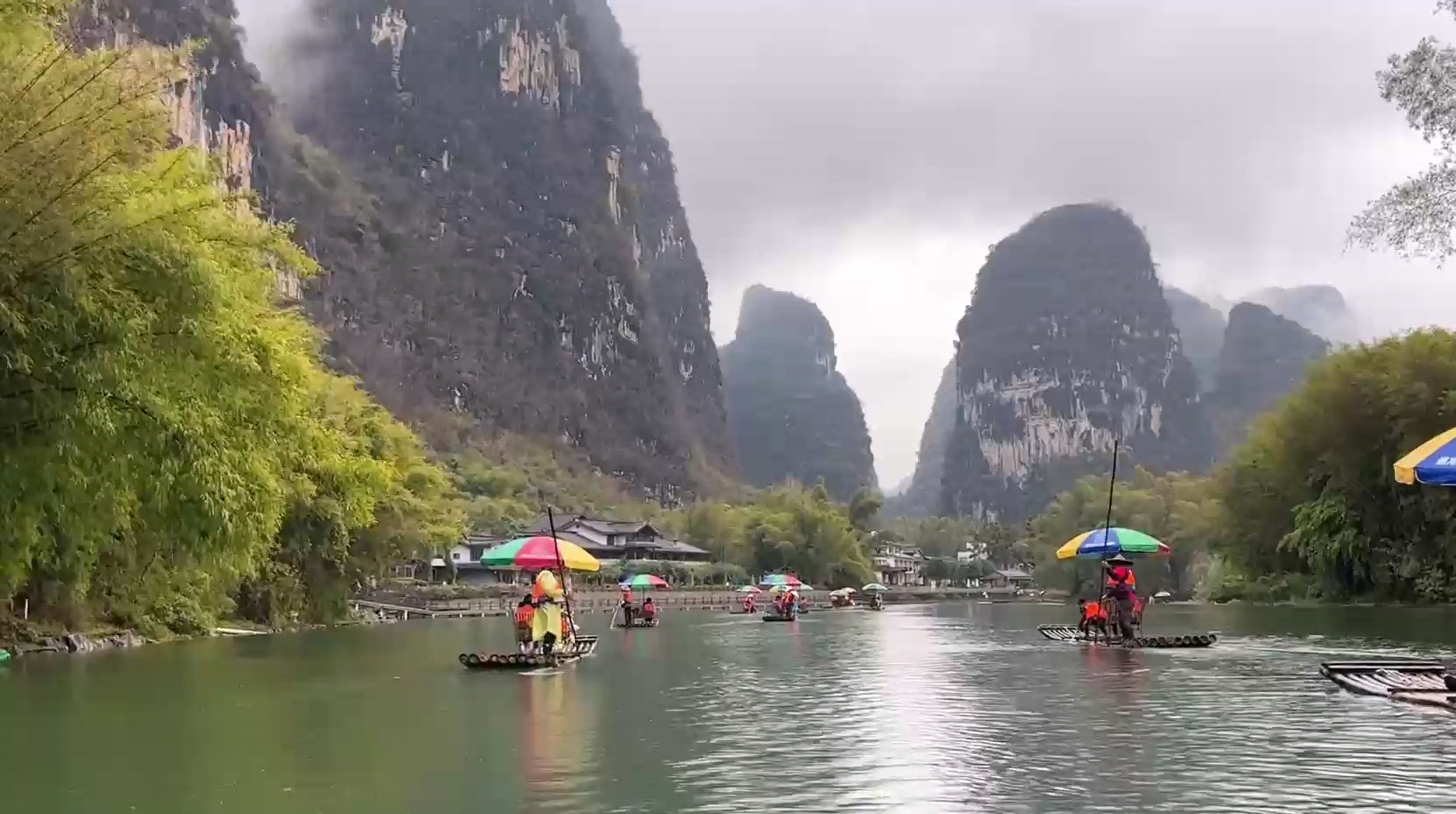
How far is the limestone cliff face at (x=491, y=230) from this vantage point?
13562 centimetres

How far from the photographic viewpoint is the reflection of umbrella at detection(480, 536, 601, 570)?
20.5 m

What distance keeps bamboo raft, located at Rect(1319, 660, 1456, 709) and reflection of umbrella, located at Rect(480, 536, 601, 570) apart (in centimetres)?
1084

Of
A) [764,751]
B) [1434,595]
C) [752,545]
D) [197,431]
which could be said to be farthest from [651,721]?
[752,545]

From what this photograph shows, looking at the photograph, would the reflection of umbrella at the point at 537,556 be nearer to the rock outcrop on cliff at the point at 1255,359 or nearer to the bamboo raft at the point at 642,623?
the bamboo raft at the point at 642,623

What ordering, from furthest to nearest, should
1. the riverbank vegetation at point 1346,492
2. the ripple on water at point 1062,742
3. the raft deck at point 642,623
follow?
the riverbank vegetation at point 1346,492, the raft deck at point 642,623, the ripple on water at point 1062,742

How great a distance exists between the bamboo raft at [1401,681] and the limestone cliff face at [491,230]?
116 meters

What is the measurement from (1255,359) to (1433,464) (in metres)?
190

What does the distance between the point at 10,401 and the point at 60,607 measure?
14856mm

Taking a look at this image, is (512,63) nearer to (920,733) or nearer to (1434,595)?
(1434,595)

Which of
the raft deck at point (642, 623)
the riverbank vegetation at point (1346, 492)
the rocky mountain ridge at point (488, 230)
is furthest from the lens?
the rocky mountain ridge at point (488, 230)

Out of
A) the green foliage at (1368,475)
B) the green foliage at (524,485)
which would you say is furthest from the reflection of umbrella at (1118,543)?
the green foliage at (524,485)

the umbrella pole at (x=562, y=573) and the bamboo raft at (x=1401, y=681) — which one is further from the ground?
the umbrella pole at (x=562, y=573)

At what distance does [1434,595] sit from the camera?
41.5 m

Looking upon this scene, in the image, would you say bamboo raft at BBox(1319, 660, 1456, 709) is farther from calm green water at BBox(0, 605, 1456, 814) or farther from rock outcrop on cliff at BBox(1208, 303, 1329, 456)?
rock outcrop on cliff at BBox(1208, 303, 1329, 456)
